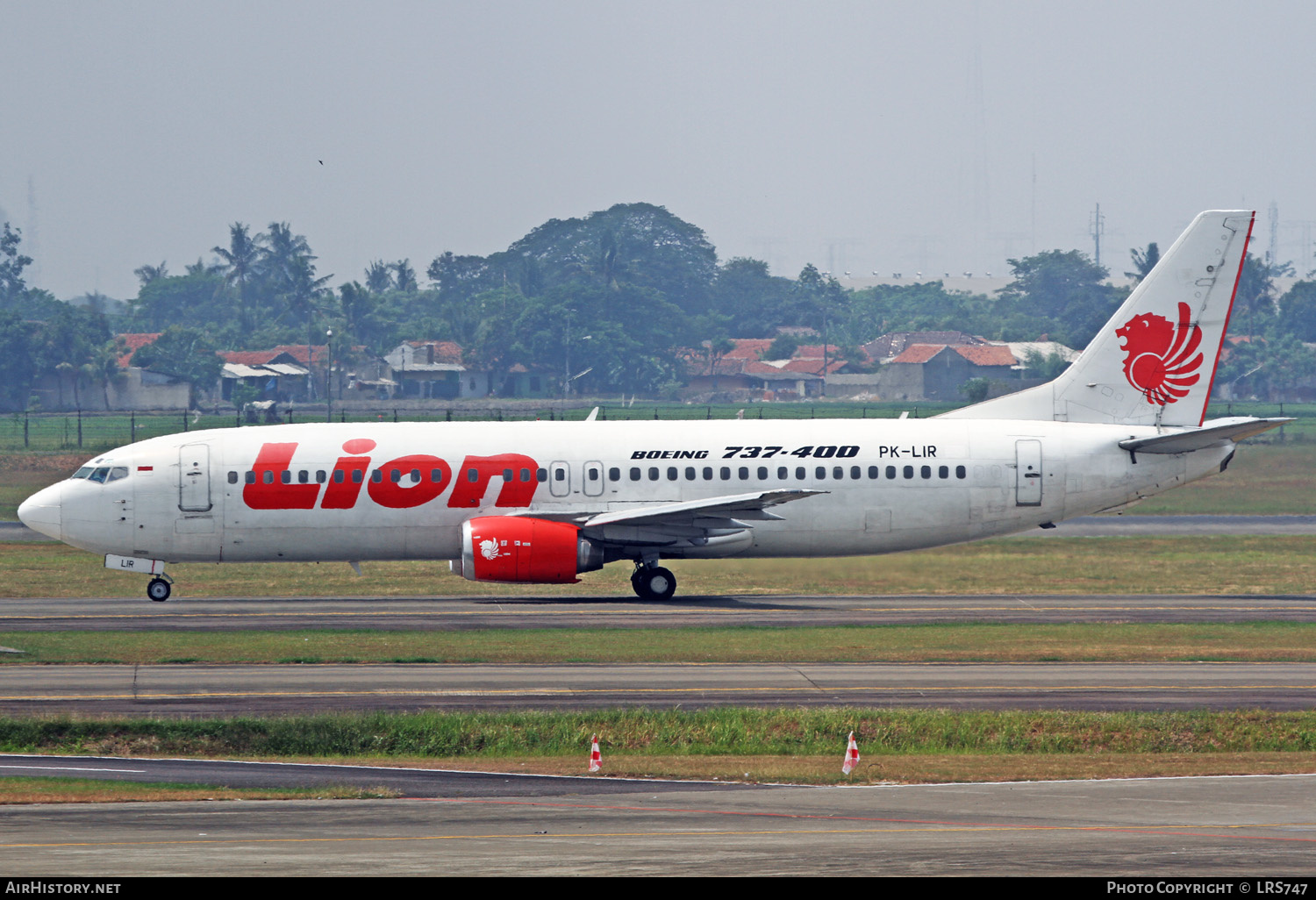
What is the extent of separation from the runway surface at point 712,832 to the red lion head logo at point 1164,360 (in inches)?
932

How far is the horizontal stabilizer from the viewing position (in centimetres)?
4169

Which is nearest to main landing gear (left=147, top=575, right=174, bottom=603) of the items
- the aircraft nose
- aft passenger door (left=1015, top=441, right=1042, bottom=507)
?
the aircraft nose

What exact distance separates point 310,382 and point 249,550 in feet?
443

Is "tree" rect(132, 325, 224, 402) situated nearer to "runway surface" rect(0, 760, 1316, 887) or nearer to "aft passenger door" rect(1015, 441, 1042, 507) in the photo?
"aft passenger door" rect(1015, 441, 1042, 507)

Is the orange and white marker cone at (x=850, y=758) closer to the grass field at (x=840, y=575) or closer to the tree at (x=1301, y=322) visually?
the grass field at (x=840, y=575)

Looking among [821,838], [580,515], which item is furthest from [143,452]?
[821,838]

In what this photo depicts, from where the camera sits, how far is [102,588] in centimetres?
4612

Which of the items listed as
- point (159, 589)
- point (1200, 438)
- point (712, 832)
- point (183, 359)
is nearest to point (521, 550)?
point (159, 589)

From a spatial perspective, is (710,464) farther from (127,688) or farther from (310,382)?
(310,382)

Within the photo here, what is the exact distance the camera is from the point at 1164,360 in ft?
145

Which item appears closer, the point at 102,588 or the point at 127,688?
the point at 127,688

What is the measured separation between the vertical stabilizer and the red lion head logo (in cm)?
3
